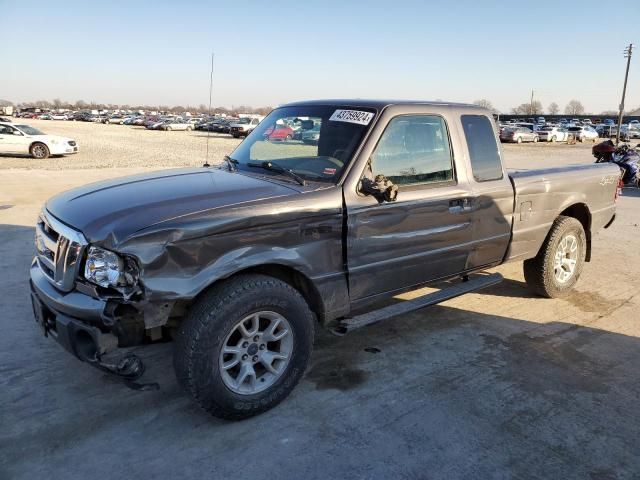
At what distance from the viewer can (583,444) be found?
311 cm

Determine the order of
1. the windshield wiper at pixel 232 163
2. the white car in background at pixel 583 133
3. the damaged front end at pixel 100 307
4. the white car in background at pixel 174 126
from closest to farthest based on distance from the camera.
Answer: the damaged front end at pixel 100 307 < the windshield wiper at pixel 232 163 < the white car in background at pixel 583 133 < the white car in background at pixel 174 126

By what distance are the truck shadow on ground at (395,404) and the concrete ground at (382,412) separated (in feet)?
0.04

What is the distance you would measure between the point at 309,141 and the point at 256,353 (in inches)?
69.1

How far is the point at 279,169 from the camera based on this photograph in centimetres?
393

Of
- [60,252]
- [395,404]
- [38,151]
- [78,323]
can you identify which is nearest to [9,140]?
[38,151]

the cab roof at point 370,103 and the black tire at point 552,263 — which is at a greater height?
the cab roof at point 370,103

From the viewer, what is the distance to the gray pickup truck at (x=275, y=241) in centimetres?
290

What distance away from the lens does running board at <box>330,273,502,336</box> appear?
3699mm

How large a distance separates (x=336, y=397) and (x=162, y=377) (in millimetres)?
1298

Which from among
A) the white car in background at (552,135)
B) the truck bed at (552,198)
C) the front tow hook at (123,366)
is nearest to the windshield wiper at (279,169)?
the front tow hook at (123,366)

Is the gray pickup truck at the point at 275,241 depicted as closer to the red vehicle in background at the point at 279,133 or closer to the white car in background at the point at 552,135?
the red vehicle in background at the point at 279,133

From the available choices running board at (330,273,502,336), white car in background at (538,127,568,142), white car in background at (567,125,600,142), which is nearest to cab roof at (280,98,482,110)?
running board at (330,273,502,336)

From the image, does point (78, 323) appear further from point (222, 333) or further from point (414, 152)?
point (414, 152)

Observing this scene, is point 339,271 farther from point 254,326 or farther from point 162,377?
point 162,377
